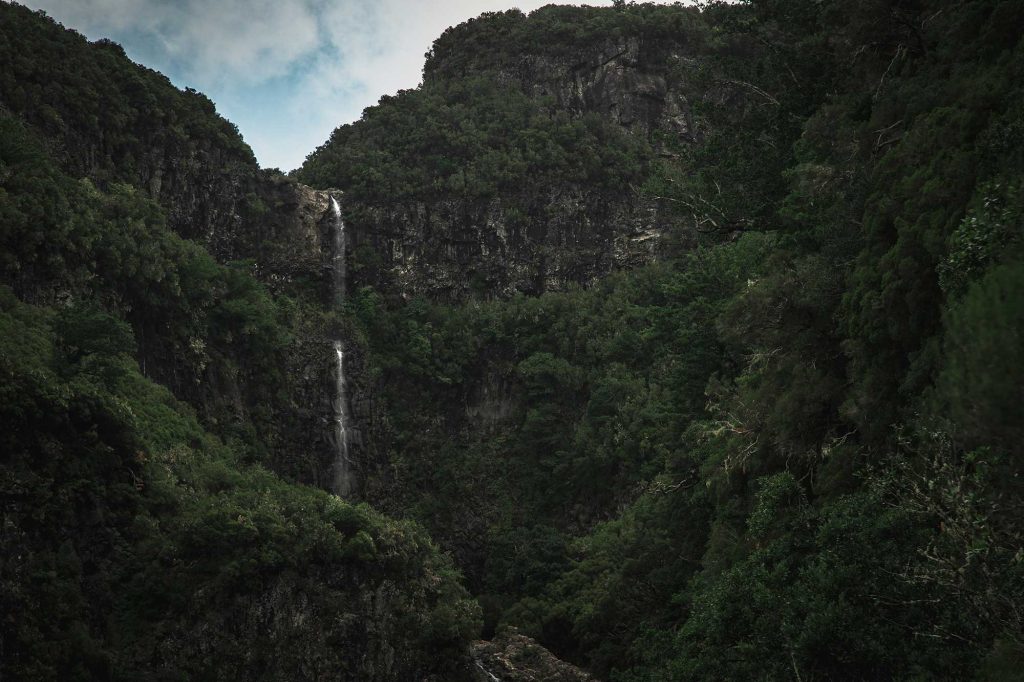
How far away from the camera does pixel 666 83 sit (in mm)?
72312

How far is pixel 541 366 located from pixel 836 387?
3477cm

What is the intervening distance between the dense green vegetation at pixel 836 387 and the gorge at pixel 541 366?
0.25 feet

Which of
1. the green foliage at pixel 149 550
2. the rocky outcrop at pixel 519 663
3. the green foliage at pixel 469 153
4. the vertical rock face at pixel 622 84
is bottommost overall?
the rocky outcrop at pixel 519 663

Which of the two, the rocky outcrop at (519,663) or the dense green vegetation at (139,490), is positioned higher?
the dense green vegetation at (139,490)

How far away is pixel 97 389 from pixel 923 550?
2535cm

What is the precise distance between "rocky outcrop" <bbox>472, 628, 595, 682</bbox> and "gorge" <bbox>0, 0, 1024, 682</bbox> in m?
0.16

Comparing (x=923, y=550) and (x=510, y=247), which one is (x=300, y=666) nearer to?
(x=923, y=550)

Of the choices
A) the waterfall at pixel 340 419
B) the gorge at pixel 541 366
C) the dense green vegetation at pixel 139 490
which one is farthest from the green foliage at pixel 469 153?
the dense green vegetation at pixel 139 490

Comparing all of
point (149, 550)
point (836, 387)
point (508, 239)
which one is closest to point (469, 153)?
point (508, 239)

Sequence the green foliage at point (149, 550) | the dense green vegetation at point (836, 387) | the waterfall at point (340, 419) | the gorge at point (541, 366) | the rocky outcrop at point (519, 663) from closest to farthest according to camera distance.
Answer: the dense green vegetation at point (836, 387)
the gorge at point (541, 366)
the green foliage at point (149, 550)
the rocky outcrop at point (519, 663)
the waterfall at point (340, 419)

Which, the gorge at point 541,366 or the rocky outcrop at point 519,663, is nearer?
the gorge at point 541,366

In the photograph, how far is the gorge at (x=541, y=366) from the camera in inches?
487

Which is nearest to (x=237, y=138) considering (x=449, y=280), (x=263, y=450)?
(x=449, y=280)

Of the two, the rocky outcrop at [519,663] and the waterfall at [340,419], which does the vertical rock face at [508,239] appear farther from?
the rocky outcrop at [519,663]
